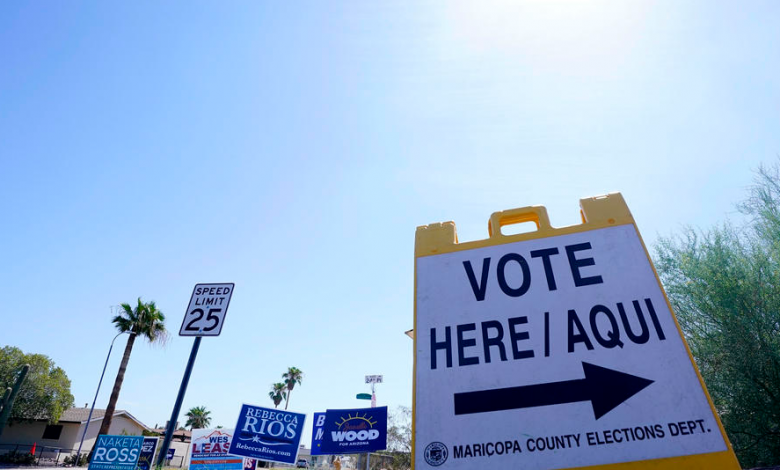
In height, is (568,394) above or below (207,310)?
below

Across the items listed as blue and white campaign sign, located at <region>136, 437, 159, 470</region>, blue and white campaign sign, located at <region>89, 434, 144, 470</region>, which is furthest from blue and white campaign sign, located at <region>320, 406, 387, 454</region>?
blue and white campaign sign, located at <region>136, 437, 159, 470</region>

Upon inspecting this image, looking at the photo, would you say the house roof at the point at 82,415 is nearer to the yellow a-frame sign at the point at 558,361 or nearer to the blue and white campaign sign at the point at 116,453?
the blue and white campaign sign at the point at 116,453

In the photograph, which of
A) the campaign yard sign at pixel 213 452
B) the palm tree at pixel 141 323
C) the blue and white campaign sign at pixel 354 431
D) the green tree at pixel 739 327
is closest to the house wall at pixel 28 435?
the palm tree at pixel 141 323

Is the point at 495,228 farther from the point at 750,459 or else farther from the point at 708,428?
the point at 750,459

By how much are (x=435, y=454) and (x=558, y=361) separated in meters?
0.78

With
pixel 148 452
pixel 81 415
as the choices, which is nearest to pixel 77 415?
pixel 81 415

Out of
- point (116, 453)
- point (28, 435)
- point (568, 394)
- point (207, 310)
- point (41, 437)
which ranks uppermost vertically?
point (28, 435)

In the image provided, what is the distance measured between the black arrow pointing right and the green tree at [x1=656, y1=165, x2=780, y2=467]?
10609mm

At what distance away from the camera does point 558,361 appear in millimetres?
2062

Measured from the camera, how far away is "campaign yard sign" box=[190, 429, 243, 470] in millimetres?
11830

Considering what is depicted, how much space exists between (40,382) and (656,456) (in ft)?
154

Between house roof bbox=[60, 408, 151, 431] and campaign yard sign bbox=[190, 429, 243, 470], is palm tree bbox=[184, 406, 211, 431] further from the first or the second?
campaign yard sign bbox=[190, 429, 243, 470]

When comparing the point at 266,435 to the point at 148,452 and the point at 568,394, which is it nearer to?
the point at 148,452

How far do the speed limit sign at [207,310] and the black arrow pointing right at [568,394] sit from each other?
4.89 m
